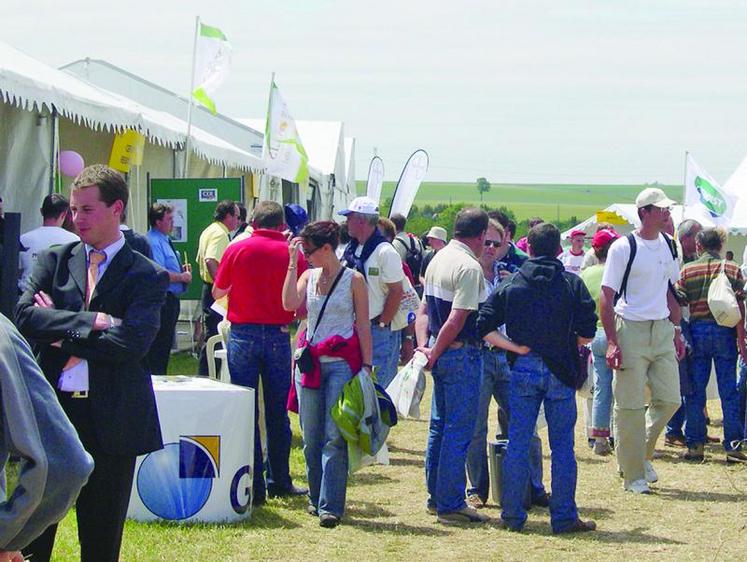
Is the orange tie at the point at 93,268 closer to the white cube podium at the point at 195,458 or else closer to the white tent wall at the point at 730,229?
the white cube podium at the point at 195,458

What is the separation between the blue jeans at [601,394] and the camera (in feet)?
33.3

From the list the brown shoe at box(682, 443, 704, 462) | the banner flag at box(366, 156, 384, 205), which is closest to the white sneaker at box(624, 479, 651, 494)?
the brown shoe at box(682, 443, 704, 462)

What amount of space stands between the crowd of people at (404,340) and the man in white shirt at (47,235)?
17mm

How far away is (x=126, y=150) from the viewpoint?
13.9m

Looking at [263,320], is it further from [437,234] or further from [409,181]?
[409,181]

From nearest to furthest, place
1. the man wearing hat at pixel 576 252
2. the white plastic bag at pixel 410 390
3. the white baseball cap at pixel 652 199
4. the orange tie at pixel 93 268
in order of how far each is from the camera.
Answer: the orange tie at pixel 93 268 < the white plastic bag at pixel 410 390 < the white baseball cap at pixel 652 199 < the man wearing hat at pixel 576 252

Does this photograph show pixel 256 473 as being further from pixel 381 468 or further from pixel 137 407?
pixel 137 407

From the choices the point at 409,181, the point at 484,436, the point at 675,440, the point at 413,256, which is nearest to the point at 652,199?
the point at 484,436

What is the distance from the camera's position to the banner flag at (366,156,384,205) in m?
30.0

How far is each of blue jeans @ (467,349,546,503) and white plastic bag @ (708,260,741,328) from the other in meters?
2.42

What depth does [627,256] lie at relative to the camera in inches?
338

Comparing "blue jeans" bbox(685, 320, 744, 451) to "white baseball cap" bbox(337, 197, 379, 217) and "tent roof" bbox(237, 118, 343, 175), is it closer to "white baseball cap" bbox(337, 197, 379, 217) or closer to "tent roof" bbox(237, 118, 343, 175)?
"white baseball cap" bbox(337, 197, 379, 217)

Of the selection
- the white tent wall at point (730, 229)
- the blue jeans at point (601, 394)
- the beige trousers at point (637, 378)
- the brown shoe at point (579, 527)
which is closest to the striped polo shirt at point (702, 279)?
the blue jeans at point (601, 394)

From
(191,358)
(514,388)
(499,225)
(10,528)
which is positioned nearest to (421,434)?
(499,225)
